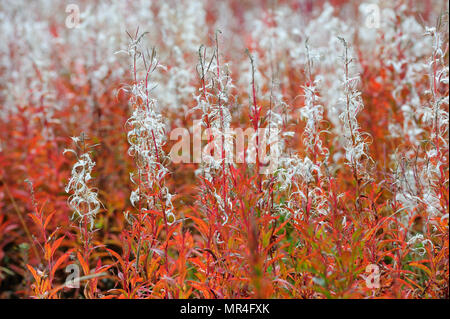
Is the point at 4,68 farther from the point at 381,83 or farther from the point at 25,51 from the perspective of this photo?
the point at 381,83

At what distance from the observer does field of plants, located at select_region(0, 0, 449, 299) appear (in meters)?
1.61

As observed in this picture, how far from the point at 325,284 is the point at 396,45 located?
239 centimetres

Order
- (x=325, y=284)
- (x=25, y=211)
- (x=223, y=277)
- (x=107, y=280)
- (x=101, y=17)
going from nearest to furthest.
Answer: (x=325, y=284) < (x=223, y=277) < (x=107, y=280) < (x=25, y=211) < (x=101, y=17)

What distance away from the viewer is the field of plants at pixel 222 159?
1611 millimetres

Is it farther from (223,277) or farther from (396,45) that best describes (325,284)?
(396,45)

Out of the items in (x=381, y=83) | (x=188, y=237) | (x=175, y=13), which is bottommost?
(x=188, y=237)

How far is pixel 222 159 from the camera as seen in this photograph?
1.67m

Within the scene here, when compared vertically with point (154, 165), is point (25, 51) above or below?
above

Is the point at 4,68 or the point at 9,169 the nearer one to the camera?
the point at 9,169

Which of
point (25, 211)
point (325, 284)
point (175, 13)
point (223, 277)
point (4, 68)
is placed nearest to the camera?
point (325, 284)

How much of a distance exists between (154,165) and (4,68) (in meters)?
3.83

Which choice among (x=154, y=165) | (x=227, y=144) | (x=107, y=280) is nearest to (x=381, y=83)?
(x=227, y=144)

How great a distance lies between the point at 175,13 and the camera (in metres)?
3.96
